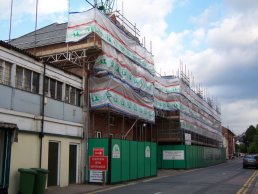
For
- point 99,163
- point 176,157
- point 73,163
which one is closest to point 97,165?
point 99,163

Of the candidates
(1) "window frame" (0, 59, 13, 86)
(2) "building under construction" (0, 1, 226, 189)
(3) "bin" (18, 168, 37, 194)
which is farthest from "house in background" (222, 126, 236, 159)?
(3) "bin" (18, 168, 37, 194)

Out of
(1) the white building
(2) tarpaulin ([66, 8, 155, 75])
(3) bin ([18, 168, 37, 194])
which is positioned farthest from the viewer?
(2) tarpaulin ([66, 8, 155, 75])

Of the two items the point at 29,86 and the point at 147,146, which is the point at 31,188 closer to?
the point at 29,86

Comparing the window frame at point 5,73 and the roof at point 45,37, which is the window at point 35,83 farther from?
the roof at point 45,37

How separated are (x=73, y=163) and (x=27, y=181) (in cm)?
636

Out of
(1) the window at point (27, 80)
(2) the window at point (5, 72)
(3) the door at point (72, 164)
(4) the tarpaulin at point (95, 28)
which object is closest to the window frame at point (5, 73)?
(2) the window at point (5, 72)

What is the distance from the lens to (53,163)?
18.3 meters

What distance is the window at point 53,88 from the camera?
A: 1831 centimetres

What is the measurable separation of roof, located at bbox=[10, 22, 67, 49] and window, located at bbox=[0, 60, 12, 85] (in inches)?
322

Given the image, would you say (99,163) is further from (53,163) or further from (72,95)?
(72,95)

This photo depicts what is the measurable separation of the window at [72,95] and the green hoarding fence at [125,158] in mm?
2347

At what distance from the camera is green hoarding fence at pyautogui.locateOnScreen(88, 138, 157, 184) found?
20.4m

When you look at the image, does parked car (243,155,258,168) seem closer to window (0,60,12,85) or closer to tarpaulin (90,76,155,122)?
tarpaulin (90,76,155,122)

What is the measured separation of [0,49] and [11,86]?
1.56 metres
